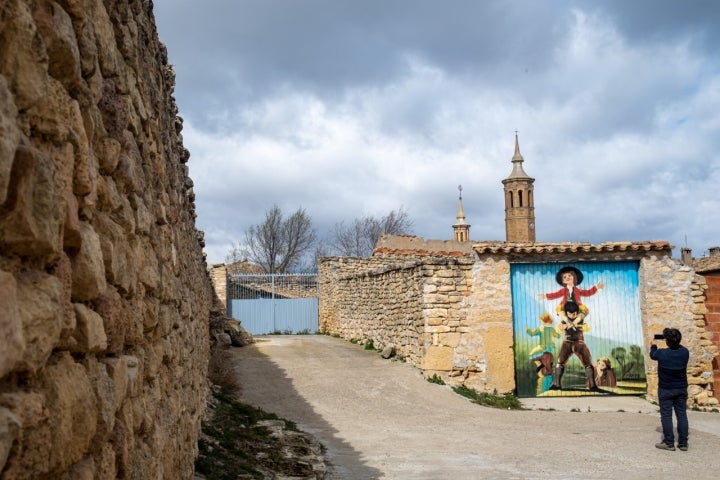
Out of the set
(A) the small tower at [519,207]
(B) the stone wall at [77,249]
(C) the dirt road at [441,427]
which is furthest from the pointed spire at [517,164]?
(B) the stone wall at [77,249]

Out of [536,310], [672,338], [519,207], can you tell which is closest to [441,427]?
[672,338]

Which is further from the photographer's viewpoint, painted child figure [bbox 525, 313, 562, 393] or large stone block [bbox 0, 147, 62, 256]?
painted child figure [bbox 525, 313, 562, 393]

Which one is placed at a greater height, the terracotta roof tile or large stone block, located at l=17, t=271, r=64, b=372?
the terracotta roof tile

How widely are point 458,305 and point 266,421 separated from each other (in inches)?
221

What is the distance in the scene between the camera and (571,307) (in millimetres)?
13453

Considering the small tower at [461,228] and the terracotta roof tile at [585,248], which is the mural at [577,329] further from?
the small tower at [461,228]

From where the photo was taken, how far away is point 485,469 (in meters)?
7.27

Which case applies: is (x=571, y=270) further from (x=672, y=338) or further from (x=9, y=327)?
(x=9, y=327)

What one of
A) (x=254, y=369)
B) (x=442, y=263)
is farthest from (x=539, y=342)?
(x=254, y=369)

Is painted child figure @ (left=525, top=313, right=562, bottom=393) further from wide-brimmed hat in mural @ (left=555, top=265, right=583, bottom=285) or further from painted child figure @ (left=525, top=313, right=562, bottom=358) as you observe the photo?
wide-brimmed hat in mural @ (left=555, top=265, right=583, bottom=285)

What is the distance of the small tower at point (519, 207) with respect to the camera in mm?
62188

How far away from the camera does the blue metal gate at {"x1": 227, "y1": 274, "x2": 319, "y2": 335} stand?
23312mm

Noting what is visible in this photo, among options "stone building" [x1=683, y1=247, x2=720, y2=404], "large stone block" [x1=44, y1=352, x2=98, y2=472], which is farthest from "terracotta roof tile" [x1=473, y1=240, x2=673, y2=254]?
"large stone block" [x1=44, y1=352, x2=98, y2=472]

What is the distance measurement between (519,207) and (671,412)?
5543cm
